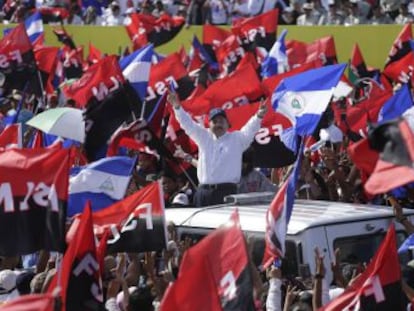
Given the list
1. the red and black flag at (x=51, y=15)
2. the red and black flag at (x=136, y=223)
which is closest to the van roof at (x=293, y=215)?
the red and black flag at (x=136, y=223)

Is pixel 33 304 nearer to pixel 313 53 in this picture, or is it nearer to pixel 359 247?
pixel 359 247

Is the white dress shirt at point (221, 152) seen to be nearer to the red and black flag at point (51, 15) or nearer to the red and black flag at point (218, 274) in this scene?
the red and black flag at point (218, 274)

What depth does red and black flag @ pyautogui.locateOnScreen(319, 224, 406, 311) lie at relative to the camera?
838 centimetres

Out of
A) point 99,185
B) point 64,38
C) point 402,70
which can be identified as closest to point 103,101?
point 99,185

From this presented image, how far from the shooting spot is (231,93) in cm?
1664

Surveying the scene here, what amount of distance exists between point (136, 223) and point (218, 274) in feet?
7.30

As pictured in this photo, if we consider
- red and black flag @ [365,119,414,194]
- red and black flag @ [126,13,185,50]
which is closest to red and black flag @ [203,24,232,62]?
red and black flag @ [126,13,185,50]

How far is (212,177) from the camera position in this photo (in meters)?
13.3

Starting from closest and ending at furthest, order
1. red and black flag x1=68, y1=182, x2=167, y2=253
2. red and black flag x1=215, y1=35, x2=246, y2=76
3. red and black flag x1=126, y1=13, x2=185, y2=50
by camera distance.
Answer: red and black flag x1=68, y1=182, x2=167, y2=253 → red and black flag x1=215, y1=35, x2=246, y2=76 → red and black flag x1=126, y1=13, x2=185, y2=50

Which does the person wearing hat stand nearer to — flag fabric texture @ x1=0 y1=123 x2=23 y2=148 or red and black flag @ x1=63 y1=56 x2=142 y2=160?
red and black flag @ x1=63 y1=56 x2=142 y2=160

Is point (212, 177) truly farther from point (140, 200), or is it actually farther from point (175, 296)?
point (175, 296)

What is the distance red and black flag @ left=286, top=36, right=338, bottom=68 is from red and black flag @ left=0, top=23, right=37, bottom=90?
11.8 feet

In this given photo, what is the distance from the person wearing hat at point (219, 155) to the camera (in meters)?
13.2

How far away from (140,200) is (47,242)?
35.8 inches
